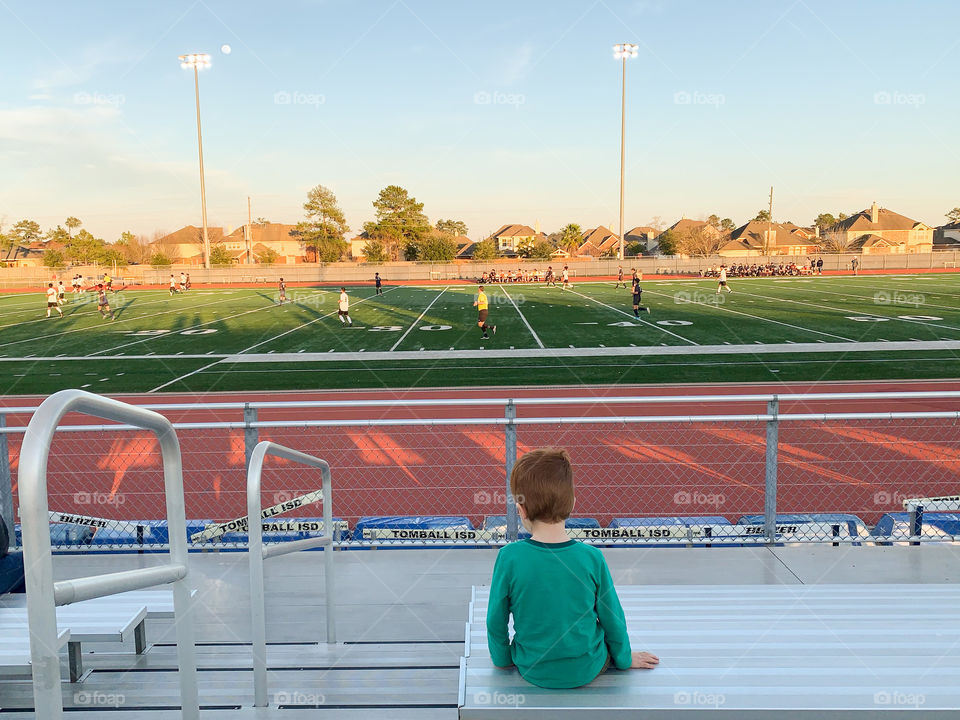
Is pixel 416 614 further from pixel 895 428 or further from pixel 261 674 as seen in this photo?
pixel 895 428

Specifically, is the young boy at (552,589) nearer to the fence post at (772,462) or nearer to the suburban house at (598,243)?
the fence post at (772,462)

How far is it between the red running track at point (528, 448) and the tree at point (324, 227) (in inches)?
3330

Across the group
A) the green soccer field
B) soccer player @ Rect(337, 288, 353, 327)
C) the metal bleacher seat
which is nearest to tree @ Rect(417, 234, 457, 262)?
the green soccer field

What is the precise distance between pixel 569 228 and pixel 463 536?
122501 millimetres

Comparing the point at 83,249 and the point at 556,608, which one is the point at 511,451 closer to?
the point at 556,608

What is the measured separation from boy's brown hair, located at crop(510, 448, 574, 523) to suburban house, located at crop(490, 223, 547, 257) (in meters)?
135

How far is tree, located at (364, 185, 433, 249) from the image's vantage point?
307 feet

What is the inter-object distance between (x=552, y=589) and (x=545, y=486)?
42 cm

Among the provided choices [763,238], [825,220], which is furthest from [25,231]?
[825,220]

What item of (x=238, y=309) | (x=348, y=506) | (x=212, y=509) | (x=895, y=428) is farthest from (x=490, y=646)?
(x=238, y=309)

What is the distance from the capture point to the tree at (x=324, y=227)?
95.4 m

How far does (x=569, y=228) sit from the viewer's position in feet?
412

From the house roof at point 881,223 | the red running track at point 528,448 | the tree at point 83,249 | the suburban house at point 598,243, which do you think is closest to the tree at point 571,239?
the suburban house at point 598,243

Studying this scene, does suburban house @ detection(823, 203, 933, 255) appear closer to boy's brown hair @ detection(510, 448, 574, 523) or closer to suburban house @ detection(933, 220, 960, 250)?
suburban house @ detection(933, 220, 960, 250)
